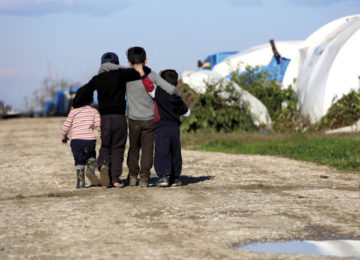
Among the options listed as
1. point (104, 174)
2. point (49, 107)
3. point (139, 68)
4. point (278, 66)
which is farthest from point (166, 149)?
point (49, 107)

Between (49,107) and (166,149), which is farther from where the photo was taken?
(49,107)

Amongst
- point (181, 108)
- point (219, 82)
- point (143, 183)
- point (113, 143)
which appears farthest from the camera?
point (219, 82)

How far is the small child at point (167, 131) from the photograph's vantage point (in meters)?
7.00

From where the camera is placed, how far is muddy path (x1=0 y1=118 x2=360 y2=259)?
13.3ft

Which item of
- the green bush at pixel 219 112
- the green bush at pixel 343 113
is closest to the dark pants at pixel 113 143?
the green bush at pixel 219 112

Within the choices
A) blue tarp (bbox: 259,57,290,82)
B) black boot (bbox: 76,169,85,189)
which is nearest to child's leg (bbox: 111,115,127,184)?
black boot (bbox: 76,169,85,189)

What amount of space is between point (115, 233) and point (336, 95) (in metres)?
13.3

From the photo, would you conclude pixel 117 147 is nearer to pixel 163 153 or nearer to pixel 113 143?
pixel 113 143

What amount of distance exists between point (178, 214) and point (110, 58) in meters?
2.60

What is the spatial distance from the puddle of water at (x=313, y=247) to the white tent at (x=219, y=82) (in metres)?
12.6

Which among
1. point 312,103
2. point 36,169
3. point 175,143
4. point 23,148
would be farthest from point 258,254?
point 312,103

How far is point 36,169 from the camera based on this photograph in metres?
9.14

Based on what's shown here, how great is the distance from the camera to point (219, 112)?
16172 mm

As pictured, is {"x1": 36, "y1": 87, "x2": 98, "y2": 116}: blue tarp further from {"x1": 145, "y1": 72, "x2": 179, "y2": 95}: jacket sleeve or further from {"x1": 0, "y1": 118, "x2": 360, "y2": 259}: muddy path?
A: {"x1": 145, "y1": 72, "x2": 179, "y2": 95}: jacket sleeve
